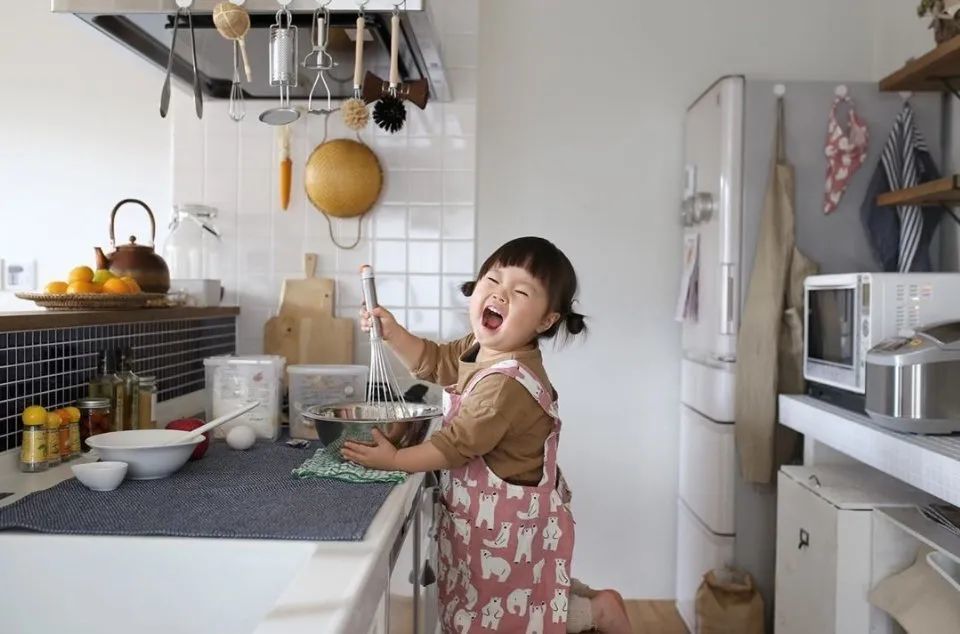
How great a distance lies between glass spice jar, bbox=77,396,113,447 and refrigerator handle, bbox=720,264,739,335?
5.33ft

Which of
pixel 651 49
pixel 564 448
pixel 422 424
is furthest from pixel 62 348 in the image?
pixel 651 49

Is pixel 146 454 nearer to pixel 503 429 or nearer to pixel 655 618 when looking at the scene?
pixel 503 429

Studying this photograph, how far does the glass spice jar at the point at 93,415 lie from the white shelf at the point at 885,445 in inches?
60.4

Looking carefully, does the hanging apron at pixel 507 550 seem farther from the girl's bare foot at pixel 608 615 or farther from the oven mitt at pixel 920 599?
the oven mitt at pixel 920 599

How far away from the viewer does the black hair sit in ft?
4.75

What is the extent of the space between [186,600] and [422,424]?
0.51 meters

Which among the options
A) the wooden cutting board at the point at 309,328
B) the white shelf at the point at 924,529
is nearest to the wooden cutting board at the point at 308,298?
the wooden cutting board at the point at 309,328

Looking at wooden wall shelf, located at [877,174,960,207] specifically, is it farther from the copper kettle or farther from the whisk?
the copper kettle

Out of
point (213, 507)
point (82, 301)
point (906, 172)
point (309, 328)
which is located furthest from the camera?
point (309, 328)

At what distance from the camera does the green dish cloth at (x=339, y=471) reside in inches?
54.1

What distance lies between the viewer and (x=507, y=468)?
4.56 ft

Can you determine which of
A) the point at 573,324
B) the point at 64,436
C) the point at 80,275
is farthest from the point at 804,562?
the point at 80,275

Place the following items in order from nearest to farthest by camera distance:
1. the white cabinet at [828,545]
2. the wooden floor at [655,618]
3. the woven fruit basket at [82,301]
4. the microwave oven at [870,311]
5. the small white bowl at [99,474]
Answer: the small white bowl at [99,474]
the woven fruit basket at [82,301]
the white cabinet at [828,545]
the microwave oven at [870,311]
the wooden floor at [655,618]

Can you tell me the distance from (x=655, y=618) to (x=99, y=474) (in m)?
2.04
